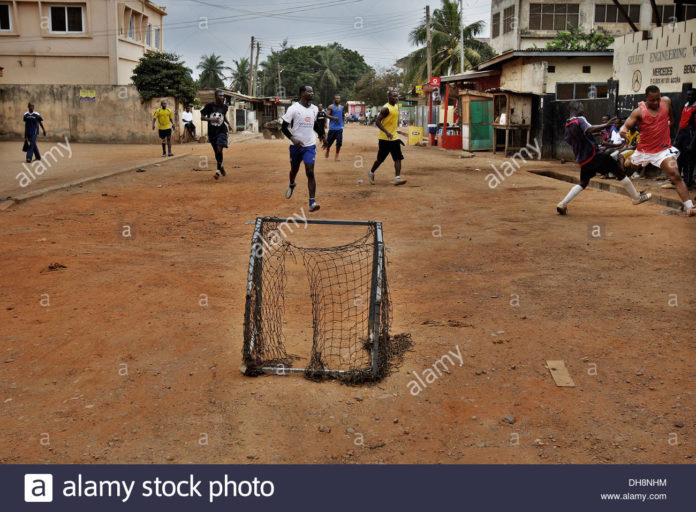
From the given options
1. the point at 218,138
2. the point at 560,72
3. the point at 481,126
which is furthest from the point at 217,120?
the point at 560,72

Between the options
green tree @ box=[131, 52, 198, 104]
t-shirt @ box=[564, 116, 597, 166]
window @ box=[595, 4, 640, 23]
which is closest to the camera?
t-shirt @ box=[564, 116, 597, 166]

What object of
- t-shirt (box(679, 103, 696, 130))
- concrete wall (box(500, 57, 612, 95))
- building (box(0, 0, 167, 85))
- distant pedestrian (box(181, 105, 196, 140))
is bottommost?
t-shirt (box(679, 103, 696, 130))

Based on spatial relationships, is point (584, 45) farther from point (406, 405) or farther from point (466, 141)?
point (406, 405)

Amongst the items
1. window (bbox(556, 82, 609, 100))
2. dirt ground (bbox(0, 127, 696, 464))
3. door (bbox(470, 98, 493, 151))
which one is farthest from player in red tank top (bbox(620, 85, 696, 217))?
door (bbox(470, 98, 493, 151))

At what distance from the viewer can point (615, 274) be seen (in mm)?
7004

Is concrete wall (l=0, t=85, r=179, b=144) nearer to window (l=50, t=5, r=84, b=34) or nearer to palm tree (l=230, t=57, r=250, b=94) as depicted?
window (l=50, t=5, r=84, b=34)

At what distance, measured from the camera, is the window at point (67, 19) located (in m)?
35.3

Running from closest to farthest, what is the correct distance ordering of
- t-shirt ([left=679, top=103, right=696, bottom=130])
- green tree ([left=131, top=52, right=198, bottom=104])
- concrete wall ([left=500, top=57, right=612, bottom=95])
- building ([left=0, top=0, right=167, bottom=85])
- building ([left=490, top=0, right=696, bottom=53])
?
1. t-shirt ([left=679, top=103, right=696, bottom=130])
2. concrete wall ([left=500, top=57, right=612, bottom=95])
3. green tree ([left=131, top=52, right=198, bottom=104])
4. building ([left=0, top=0, right=167, bottom=85])
5. building ([left=490, top=0, right=696, bottom=53])

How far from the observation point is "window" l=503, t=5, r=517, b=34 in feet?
123

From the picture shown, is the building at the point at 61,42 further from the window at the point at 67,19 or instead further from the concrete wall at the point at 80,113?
the concrete wall at the point at 80,113

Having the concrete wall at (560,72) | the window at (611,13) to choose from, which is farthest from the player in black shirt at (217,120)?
the window at (611,13)

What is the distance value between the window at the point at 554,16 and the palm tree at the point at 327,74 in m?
54.4

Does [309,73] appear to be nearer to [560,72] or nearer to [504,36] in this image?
[504,36]

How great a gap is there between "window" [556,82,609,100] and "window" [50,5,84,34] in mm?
24285
